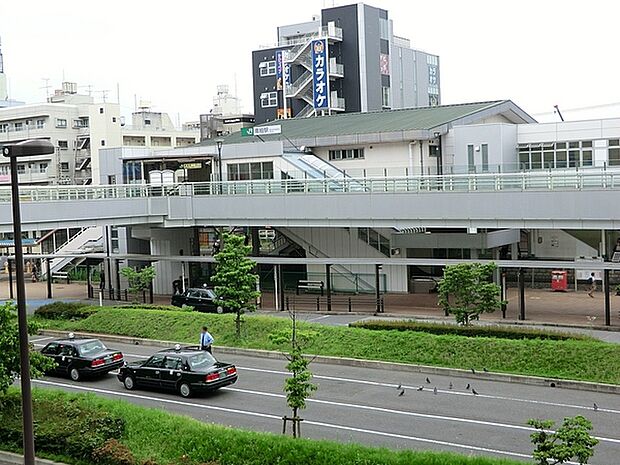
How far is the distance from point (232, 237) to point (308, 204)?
9262mm

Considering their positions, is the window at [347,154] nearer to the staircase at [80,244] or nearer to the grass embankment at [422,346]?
the staircase at [80,244]

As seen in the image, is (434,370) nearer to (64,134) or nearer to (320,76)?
(320,76)

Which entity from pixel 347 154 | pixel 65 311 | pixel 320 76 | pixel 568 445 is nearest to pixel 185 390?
pixel 568 445

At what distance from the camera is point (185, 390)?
21062 mm

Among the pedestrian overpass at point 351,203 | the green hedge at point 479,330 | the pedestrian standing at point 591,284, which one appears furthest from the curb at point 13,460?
the pedestrian standing at point 591,284

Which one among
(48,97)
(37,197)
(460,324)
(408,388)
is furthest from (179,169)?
(48,97)

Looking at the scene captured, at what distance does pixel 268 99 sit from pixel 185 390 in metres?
66.6

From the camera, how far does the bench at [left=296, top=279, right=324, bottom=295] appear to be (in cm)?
3939

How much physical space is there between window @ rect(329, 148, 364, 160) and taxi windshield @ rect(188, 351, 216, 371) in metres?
25.4

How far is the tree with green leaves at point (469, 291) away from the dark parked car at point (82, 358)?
34.1 ft

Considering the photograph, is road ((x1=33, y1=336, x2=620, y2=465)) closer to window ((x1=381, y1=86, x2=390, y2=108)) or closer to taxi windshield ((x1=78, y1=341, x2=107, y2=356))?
taxi windshield ((x1=78, y1=341, x2=107, y2=356))

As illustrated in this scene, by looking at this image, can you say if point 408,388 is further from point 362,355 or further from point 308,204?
point 308,204

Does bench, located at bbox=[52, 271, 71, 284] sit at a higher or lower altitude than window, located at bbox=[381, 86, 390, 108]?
lower

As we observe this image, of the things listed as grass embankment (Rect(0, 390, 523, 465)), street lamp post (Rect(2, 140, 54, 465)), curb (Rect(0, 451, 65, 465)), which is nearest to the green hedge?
grass embankment (Rect(0, 390, 523, 465))
